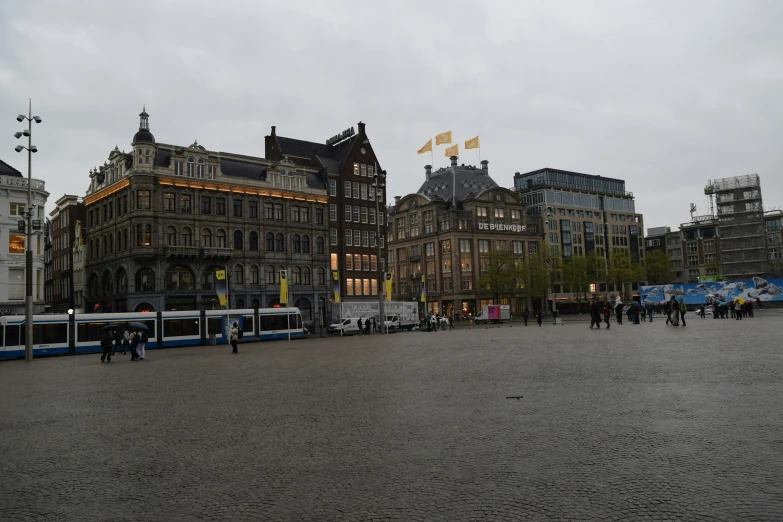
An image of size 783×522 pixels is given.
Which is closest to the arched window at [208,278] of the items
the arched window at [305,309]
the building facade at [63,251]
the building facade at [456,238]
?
the arched window at [305,309]

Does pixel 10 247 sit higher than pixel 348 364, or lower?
higher

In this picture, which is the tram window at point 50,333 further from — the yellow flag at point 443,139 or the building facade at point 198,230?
the yellow flag at point 443,139

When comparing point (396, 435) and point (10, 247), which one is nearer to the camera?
point (396, 435)

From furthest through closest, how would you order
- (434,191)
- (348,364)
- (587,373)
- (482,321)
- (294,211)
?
(434,191) < (482,321) < (294,211) < (348,364) < (587,373)

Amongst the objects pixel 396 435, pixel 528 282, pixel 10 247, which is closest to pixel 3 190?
pixel 10 247

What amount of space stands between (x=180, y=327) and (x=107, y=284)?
963 inches

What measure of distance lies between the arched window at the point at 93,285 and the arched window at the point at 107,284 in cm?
159

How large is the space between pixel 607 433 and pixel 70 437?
893 cm

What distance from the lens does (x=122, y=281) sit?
64062mm

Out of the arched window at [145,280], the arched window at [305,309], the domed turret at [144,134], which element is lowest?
the arched window at [305,309]

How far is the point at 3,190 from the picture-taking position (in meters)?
54.2

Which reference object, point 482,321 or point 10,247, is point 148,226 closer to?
point 10,247

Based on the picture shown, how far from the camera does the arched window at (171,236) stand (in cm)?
6350

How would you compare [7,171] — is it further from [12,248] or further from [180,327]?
[180,327]
